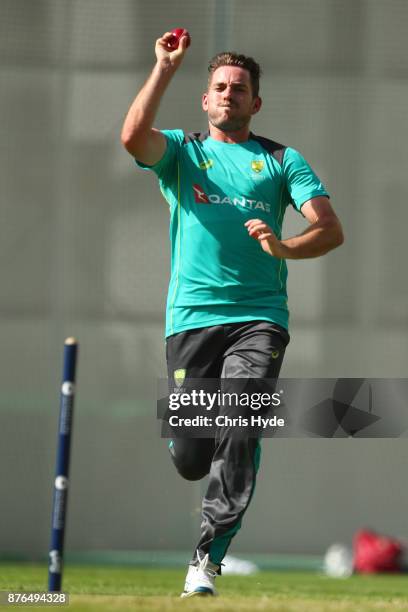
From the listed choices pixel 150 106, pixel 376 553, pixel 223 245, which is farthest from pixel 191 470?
pixel 376 553

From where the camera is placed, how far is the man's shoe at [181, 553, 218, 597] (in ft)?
13.6

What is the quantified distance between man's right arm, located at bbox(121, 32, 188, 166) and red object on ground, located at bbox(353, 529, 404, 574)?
363 centimetres

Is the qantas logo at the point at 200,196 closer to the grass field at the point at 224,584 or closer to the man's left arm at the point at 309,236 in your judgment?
the man's left arm at the point at 309,236

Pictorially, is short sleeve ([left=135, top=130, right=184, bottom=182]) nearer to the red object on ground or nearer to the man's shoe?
the man's shoe

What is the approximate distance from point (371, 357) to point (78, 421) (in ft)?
6.55

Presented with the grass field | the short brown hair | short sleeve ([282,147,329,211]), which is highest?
the short brown hair

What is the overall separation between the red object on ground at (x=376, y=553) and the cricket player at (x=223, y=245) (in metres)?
2.79

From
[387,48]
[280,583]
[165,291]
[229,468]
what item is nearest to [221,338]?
[229,468]

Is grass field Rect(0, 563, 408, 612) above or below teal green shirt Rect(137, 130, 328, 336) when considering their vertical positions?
below

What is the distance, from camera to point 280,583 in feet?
22.2

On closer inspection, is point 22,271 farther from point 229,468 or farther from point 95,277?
point 229,468

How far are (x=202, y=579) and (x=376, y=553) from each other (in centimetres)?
333

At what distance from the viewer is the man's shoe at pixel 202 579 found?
4.15 m

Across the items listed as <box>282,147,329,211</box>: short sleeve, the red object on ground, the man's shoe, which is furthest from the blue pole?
the red object on ground
